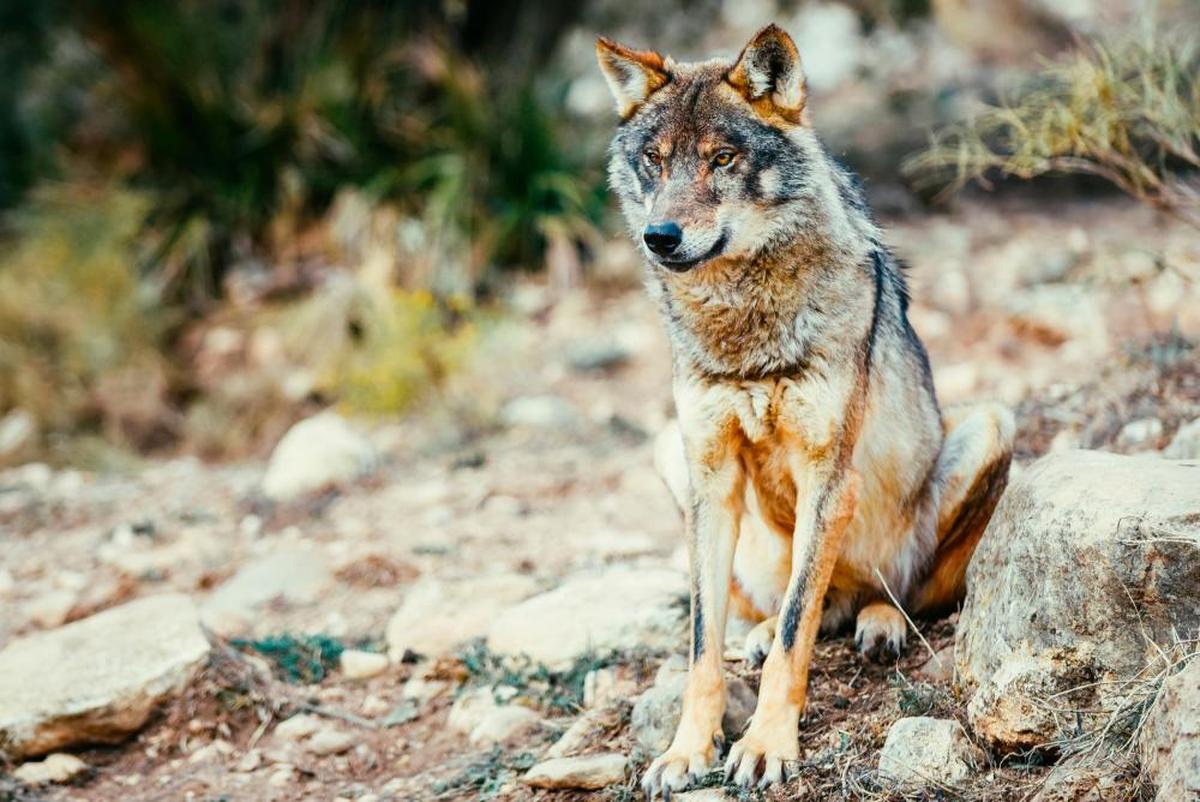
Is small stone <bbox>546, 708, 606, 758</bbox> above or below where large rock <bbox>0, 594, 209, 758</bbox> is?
below

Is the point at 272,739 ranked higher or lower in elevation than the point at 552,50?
lower

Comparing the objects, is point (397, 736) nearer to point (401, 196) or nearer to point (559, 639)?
point (559, 639)

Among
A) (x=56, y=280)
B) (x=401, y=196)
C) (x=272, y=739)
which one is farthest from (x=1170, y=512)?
(x=56, y=280)

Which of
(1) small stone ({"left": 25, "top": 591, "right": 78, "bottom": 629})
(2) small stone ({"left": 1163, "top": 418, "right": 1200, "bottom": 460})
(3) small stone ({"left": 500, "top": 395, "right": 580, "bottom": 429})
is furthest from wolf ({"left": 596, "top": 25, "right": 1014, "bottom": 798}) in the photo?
(3) small stone ({"left": 500, "top": 395, "right": 580, "bottom": 429})

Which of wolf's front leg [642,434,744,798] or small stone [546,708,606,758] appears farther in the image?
small stone [546,708,606,758]

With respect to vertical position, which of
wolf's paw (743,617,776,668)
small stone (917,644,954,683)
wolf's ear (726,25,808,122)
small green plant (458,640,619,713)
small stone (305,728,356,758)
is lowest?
small stone (305,728,356,758)

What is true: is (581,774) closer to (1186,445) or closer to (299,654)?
(299,654)

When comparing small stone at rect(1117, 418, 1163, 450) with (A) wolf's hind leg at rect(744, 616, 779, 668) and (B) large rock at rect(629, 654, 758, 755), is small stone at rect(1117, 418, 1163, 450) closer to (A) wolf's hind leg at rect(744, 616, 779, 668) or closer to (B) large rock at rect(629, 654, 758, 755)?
(A) wolf's hind leg at rect(744, 616, 779, 668)

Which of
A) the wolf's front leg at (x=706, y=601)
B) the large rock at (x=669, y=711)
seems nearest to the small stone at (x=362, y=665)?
the large rock at (x=669, y=711)

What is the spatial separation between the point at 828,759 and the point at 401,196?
31.2ft

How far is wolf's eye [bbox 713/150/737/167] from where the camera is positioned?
4.32 meters

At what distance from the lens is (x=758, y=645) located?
4.63 m

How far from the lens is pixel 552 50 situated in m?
14.3

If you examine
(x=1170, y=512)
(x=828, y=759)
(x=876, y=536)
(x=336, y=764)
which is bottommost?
(x=336, y=764)
